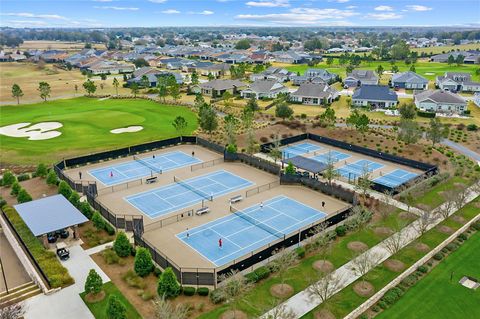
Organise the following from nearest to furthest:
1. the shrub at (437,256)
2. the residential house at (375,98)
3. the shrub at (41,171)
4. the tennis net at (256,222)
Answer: the shrub at (437,256) → the tennis net at (256,222) → the shrub at (41,171) → the residential house at (375,98)

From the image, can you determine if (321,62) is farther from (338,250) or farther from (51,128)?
(338,250)

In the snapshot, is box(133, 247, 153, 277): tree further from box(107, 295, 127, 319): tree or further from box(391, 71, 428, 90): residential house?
box(391, 71, 428, 90): residential house

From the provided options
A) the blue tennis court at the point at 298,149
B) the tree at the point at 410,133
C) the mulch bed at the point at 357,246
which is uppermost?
the tree at the point at 410,133

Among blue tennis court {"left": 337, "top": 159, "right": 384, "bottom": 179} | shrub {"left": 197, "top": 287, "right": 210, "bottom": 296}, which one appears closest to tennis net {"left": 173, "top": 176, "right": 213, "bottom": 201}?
shrub {"left": 197, "top": 287, "right": 210, "bottom": 296}

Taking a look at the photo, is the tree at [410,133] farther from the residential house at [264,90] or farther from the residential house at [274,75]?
the residential house at [274,75]

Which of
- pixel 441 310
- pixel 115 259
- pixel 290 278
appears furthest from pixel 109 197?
pixel 441 310

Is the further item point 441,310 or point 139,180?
point 139,180

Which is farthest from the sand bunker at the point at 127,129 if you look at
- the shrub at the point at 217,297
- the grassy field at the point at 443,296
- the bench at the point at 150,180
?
the grassy field at the point at 443,296
